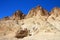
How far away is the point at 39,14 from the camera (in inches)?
1895

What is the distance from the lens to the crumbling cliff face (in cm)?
2973

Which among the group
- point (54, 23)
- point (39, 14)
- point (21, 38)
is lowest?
point (21, 38)

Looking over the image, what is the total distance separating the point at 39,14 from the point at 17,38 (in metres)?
19.8

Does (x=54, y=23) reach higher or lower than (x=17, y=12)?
lower

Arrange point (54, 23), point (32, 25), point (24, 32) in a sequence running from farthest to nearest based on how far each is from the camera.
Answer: point (32, 25) < point (54, 23) < point (24, 32)

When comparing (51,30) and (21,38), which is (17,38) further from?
(51,30)

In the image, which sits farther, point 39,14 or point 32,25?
point 39,14

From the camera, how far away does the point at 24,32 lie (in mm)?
31859

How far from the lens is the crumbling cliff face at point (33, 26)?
29.7 metres

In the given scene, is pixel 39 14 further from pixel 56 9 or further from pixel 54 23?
pixel 54 23

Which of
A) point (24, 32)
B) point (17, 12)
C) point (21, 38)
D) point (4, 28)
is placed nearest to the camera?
point (21, 38)

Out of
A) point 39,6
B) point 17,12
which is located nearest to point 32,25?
point 39,6

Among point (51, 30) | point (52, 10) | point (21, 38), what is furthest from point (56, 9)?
point (21, 38)

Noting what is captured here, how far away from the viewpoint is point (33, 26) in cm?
3806
